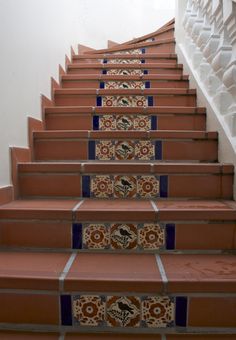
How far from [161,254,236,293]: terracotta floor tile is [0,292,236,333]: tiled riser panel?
41 mm

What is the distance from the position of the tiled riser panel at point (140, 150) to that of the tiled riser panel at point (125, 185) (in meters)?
0.26

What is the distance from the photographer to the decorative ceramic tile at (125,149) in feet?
5.90

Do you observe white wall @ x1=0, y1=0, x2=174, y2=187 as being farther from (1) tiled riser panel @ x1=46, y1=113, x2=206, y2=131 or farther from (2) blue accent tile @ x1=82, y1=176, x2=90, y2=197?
(2) blue accent tile @ x1=82, y1=176, x2=90, y2=197

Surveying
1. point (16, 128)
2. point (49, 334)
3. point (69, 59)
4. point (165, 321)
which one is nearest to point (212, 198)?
point (165, 321)

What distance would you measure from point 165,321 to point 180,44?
243cm

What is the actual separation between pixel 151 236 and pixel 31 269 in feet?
1.54

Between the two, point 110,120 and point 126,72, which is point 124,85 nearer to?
Result: point 126,72

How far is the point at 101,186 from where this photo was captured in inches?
61.9

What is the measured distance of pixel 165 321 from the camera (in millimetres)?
1043

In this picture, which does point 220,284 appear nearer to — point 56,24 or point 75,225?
point 75,225

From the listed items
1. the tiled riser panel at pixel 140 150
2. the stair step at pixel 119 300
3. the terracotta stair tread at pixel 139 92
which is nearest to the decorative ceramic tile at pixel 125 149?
the tiled riser panel at pixel 140 150

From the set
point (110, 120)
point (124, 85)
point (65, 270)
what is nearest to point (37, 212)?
point (65, 270)

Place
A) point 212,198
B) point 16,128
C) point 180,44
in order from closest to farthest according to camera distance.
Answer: point 212,198 < point 16,128 < point 180,44

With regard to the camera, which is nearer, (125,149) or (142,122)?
(125,149)
